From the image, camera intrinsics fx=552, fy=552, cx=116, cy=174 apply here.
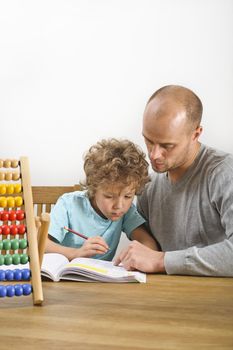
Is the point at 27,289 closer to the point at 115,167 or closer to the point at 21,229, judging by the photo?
the point at 21,229

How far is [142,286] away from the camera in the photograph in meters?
1.58

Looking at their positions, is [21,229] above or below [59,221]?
above

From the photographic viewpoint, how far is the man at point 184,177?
2029mm

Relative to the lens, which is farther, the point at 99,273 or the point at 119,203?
the point at 119,203

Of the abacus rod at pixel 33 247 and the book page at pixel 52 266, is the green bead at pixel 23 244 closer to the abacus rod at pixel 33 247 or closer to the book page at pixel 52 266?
the abacus rod at pixel 33 247

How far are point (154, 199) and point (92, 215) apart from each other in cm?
35

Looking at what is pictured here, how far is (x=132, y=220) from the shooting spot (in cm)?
237

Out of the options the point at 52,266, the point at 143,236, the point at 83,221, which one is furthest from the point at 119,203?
the point at 52,266

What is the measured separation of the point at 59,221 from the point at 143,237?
1.22 ft

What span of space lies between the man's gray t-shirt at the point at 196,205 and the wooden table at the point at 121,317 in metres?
Result: 0.43

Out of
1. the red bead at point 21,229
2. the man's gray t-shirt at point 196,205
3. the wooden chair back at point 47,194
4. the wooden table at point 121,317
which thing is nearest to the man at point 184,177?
the man's gray t-shirt at point 196,205

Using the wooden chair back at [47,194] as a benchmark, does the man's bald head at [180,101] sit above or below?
above

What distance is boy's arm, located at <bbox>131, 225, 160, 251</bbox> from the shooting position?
229cm

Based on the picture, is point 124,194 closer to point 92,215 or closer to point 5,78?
point 92,215
